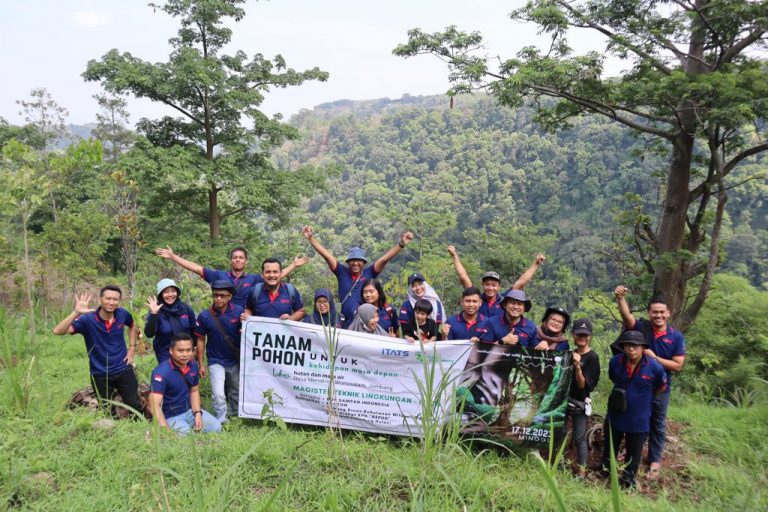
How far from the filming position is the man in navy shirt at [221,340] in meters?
4.23

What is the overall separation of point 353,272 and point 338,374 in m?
1.37

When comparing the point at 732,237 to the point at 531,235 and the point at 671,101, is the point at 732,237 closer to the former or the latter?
the point at 531,235

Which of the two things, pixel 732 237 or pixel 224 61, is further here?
pixel 732 237

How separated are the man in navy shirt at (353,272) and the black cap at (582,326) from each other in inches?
71.6

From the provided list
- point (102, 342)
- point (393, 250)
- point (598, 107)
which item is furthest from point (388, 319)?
point (598, 107)

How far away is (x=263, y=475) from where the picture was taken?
281 centimetres

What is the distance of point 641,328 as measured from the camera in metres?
4.11

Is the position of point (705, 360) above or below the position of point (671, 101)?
below

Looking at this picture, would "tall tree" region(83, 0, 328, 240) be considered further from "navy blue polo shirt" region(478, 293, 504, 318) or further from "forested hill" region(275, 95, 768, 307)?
"navy blue polo shirt" region(478, 293, 504, 318)

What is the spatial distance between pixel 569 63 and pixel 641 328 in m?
4.17

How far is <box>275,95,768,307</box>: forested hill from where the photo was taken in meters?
33.8

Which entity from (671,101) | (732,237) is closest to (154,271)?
(671,101)

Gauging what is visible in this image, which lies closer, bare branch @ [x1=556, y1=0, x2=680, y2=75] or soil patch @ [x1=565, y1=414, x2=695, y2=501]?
soil patch @ [x1=565, y1=414, x2=695, y2=501]

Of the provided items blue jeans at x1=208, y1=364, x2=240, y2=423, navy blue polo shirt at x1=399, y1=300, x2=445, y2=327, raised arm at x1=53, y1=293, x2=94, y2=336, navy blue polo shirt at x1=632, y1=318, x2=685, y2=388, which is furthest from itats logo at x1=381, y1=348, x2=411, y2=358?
raised arm at x1=53, y1=293, x2=94, y2=336
